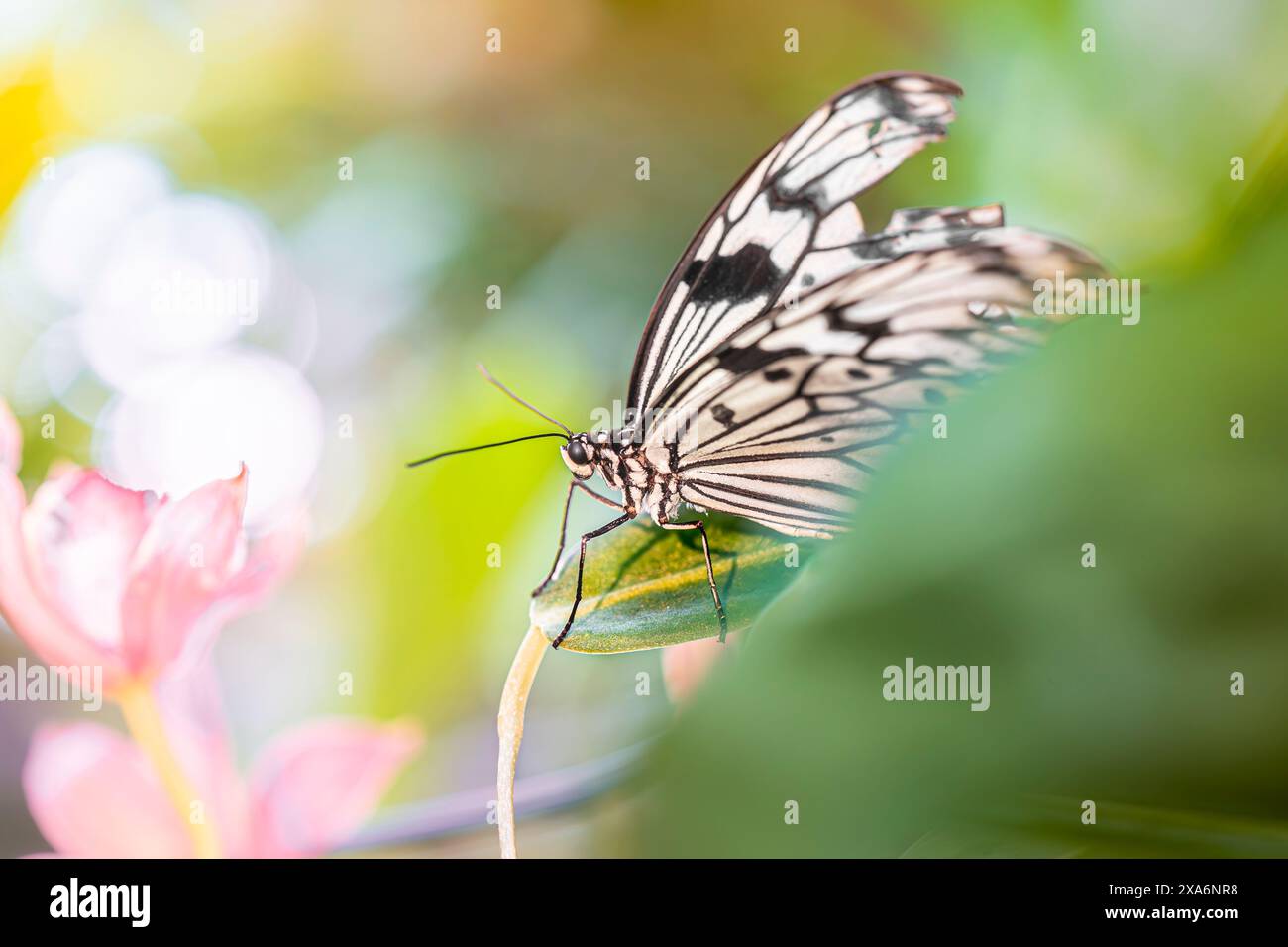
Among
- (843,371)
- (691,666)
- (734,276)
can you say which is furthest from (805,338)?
(691,666)

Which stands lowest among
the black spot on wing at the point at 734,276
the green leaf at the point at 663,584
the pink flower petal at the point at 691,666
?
the pink flower petal at the point at 691,666

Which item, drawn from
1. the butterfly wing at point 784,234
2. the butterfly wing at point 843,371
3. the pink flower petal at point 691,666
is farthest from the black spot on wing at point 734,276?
the pink flower petal at point 691,666

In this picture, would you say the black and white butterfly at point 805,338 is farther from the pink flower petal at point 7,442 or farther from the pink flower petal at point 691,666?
the pink flower petal at point 7,442

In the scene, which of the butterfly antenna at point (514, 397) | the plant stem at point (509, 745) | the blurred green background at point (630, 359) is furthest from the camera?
the butterfly antenna at point (514, 397)

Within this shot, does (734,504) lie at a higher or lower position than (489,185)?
lower

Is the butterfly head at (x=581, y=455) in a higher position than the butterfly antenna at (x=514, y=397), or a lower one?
lower

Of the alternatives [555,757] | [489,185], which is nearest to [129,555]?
[555,757]
